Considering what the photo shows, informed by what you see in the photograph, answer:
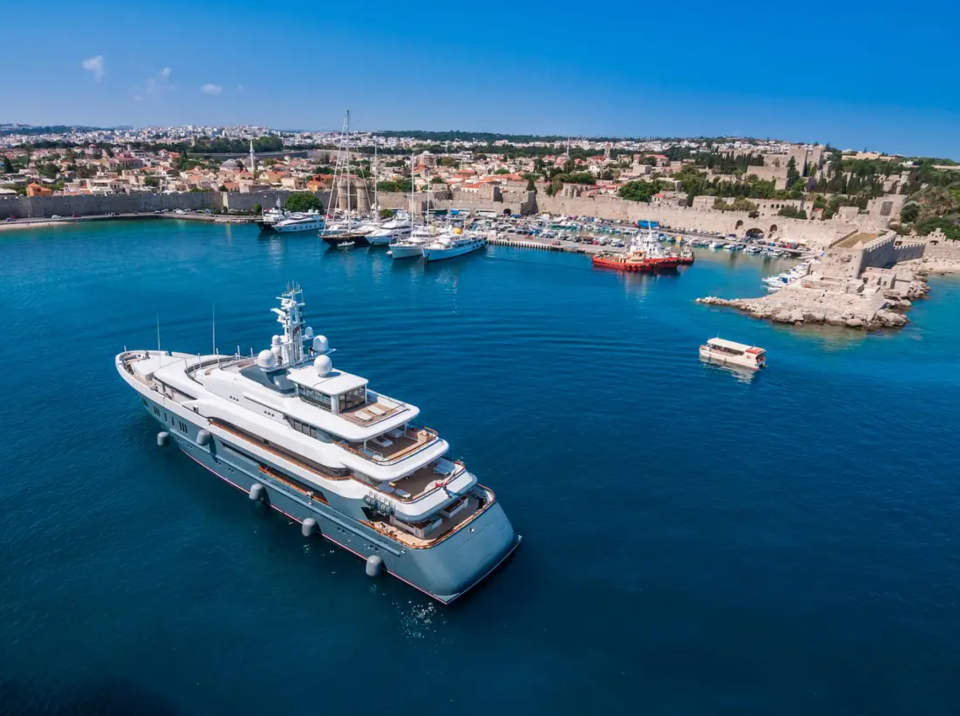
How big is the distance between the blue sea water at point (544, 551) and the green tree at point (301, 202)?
6515cm

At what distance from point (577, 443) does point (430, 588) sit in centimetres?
1046

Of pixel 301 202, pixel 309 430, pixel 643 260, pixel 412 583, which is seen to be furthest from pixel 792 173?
pixel 412 583

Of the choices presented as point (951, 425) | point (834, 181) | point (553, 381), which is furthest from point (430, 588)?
A: point (834, 181)

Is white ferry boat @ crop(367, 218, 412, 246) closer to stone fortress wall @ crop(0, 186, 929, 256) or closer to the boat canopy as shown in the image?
stone fortress wall @ crop(0, 186, 929, 256)

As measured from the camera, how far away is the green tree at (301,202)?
3875 inches

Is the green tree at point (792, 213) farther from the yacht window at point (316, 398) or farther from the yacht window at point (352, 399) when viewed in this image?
the yacht window at point (316, 398)

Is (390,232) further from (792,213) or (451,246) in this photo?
(792,213)

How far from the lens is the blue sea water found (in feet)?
45.1

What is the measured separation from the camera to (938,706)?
1359 cm

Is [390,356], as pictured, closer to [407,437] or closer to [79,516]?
[407,437]

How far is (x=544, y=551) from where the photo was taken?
713 inches

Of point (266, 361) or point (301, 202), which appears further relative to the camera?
point (301, 202)

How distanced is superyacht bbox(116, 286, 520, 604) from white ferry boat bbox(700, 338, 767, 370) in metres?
21.6

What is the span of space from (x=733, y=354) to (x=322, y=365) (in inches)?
1005
